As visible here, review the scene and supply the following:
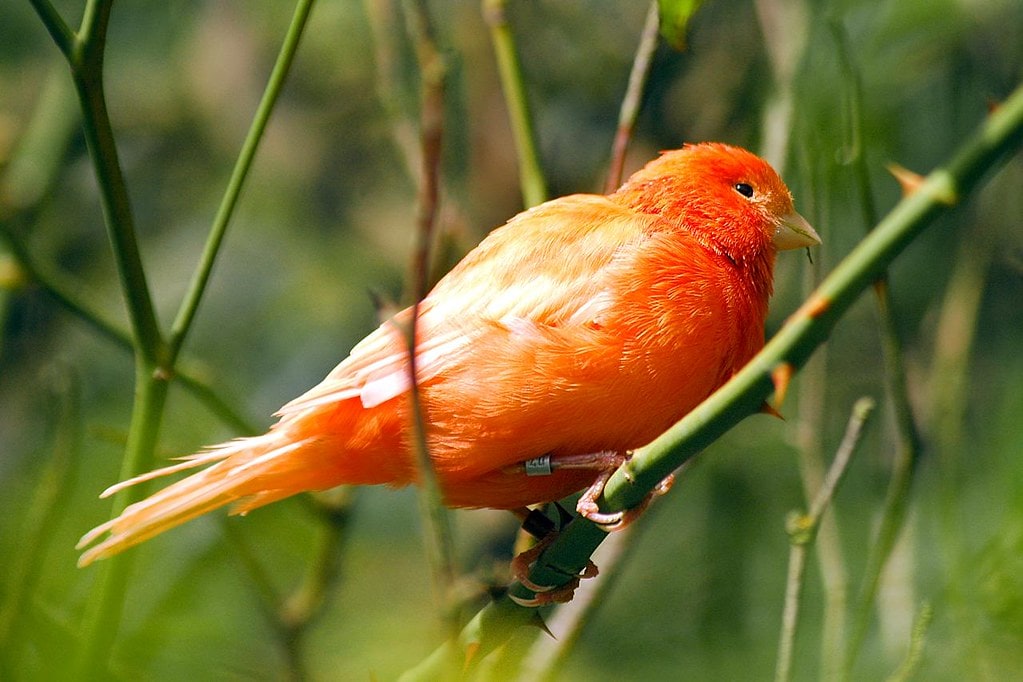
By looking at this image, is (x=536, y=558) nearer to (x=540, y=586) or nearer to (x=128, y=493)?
(x=540, y=586)

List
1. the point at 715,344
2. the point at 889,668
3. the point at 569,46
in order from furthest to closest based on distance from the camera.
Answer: the point at 569,46
the point at 889,668
the point at 715,344

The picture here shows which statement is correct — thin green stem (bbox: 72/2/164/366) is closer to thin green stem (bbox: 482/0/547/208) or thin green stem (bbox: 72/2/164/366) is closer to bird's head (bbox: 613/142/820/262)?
thin green stem (bbox: 482/0/547/208)

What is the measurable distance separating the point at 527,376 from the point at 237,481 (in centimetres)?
88

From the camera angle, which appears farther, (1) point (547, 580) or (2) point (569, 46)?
(2) point (569, 46)

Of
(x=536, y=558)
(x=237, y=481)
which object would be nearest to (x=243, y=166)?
(x=237, y=481)

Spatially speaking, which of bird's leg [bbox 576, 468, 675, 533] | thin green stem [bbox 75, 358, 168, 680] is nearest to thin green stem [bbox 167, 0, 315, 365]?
thin green stem [bbox 75, 358, 168, 680]

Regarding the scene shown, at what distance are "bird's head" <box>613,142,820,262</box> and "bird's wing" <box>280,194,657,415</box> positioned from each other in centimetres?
21

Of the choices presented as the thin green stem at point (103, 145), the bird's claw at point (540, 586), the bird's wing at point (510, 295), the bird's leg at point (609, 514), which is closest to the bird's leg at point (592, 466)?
the bird's leg at point (609, 514)

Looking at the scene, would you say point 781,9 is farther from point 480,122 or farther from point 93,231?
point 93,231

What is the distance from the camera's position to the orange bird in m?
3.57

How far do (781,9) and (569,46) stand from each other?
2.33 m

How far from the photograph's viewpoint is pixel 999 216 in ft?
20.8

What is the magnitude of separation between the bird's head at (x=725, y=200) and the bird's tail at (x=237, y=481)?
A: 4.72ft

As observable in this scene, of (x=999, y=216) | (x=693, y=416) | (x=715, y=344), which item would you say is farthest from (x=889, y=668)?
(x=693, y=416)
